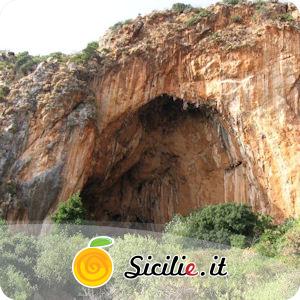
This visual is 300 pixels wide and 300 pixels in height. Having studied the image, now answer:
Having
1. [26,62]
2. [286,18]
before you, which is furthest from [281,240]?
[26,62]

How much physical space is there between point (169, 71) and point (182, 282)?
647 inches

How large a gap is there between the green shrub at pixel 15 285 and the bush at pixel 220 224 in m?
8.15

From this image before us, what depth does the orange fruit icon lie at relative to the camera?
15234 millimetres

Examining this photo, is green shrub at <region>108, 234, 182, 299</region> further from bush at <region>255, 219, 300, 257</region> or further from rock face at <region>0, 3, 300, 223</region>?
rock face at <region>0, 3, 300, 223</region>

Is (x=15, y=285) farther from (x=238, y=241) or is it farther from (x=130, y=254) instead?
(x=238, y=241)

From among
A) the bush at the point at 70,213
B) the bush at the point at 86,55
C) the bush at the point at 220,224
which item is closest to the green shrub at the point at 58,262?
the bush at the point at 70,213

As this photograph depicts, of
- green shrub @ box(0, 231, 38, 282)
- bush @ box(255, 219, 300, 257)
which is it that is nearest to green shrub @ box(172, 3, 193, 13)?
bush @ box(255, 219, 300, 257)

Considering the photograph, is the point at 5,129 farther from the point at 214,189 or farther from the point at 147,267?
the point at 147,267

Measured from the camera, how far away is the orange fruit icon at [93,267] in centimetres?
1523

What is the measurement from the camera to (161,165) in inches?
1345

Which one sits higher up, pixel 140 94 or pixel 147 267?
pixel 140 94

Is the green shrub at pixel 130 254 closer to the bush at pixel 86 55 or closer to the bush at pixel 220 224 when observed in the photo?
the bush at pixel 220 224

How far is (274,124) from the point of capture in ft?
89.0

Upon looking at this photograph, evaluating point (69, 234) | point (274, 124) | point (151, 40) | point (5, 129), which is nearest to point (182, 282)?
point (69, 234)
